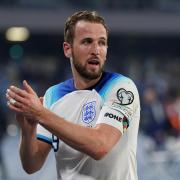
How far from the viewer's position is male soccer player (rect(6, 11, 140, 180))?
12.1 ft

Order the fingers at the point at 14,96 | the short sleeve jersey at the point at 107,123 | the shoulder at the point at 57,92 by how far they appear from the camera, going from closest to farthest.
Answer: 1. the fingers at the point at 14,96
2. the short sleeve jersey at the point at 107,123
3. the shoulder at the point at 57,92

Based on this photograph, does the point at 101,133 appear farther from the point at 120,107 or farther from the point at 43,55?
the point at 43,55

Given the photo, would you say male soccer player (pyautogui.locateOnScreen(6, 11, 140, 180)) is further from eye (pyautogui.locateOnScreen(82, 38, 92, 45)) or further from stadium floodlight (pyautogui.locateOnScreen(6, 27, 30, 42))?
stadium floodlight (pyautogui.locateOnScreen(6, 27, 30, 42))

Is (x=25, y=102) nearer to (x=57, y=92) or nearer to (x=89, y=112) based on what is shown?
(x=89, y=112)

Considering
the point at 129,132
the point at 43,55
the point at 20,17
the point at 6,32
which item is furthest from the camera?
the point at 43,55

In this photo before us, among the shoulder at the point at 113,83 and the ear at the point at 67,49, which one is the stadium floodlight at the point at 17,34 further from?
the shoulder at the point at 113,83

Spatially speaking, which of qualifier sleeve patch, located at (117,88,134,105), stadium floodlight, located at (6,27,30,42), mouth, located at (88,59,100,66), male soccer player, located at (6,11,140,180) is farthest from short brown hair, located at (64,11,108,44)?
stadium floodlight, located at (6,27,30,42)

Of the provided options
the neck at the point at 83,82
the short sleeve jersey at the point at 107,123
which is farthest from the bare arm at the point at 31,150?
the neck at the point at 83,82

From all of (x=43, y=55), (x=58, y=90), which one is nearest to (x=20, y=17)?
(x=43, y=55)

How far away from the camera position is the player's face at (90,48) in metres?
3.88

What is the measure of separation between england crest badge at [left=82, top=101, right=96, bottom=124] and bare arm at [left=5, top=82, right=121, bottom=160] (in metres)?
0.25

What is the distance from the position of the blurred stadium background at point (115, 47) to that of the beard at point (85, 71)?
47.6 feet

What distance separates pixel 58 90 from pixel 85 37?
0.51 metres

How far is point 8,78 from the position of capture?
29.4m
